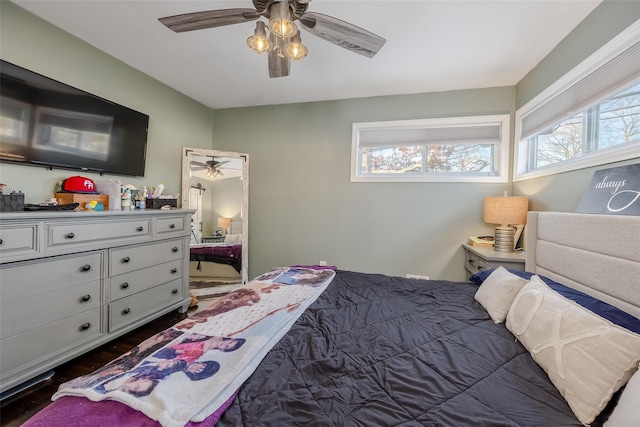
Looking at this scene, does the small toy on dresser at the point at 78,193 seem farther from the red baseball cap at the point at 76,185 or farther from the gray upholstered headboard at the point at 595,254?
the gray upholstered headboard at the point at 595,254

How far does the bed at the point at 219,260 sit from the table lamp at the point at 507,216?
9.97 ft

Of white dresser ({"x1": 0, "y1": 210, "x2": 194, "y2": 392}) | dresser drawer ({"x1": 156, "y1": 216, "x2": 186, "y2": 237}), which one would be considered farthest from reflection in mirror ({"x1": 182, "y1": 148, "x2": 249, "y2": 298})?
white dresser ({"x1": 0, "y1": 210, "x2": 194, "y2": 392})

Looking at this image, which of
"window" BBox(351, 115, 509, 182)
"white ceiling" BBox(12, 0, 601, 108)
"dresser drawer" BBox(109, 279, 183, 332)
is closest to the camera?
"white ceiling" BBox(12, 0, 601, 108)

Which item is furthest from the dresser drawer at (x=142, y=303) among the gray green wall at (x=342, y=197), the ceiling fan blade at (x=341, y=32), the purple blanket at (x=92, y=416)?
the ceiling fan blade at (x=341, y=32)

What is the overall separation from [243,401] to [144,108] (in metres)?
3.16

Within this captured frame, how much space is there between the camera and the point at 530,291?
1.15 m

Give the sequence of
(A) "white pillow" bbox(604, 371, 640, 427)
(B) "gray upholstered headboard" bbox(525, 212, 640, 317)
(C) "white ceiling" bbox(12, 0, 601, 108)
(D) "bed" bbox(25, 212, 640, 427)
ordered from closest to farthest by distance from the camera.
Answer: (A) "white pillow" bbox(604, 371, 640, 427), (D) "bed" bbox(25, 212, 640, 427), (B) "gray upholstered headboard" bbox(525, 212, 640, 317), (C) "white ceiling" bbox(12, 0, 601, 108)

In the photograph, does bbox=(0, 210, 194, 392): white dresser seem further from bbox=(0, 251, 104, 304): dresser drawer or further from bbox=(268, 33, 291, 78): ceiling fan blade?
bbox=(268, 33, 291, 78): ceiling fan blade

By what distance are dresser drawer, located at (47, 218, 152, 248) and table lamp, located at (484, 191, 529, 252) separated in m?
3.34

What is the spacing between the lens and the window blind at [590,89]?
1.41 meters

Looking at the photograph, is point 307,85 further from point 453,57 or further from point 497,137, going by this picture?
point 497,137

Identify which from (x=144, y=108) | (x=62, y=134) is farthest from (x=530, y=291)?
(x=144, y=108)

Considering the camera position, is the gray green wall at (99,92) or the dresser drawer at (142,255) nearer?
the gray green wall at (99,92)

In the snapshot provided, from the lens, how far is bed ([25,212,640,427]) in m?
0.67
